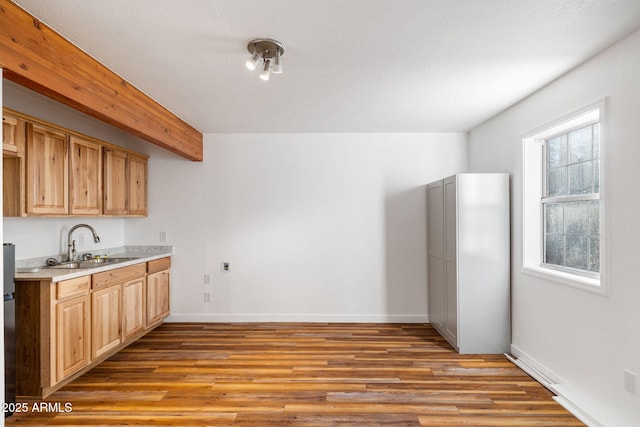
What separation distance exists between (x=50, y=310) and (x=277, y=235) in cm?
246

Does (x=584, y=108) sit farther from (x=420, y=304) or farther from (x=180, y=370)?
(x=180, y=370)

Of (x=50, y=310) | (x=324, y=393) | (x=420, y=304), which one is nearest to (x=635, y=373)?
(x=324, y=393)

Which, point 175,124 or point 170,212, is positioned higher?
point 175,124

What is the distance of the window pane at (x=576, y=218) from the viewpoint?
2705 mm

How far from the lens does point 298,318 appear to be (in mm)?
4566

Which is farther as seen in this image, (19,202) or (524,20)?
(19,202)

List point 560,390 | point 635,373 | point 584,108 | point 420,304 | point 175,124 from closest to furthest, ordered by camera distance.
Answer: point 635,373, point 584,108, point 560,390, point 175,124, point 420,304

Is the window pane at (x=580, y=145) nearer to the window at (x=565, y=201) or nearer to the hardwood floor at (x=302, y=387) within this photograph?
the window at (x=565, y=201)

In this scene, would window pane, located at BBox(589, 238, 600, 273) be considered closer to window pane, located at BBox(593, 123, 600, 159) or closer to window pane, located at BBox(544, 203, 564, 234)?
window pane, located at BBox(544, 203, 564, 234)

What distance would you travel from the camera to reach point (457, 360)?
336cm

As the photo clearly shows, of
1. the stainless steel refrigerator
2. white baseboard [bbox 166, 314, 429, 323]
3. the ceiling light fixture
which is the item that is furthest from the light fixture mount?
white baseboard [bbox 166, 314, 429, 323]

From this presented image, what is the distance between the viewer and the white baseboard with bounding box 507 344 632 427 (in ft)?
7.57

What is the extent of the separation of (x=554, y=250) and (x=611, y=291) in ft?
2.82

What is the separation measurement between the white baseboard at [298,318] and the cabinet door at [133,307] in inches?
30.2
